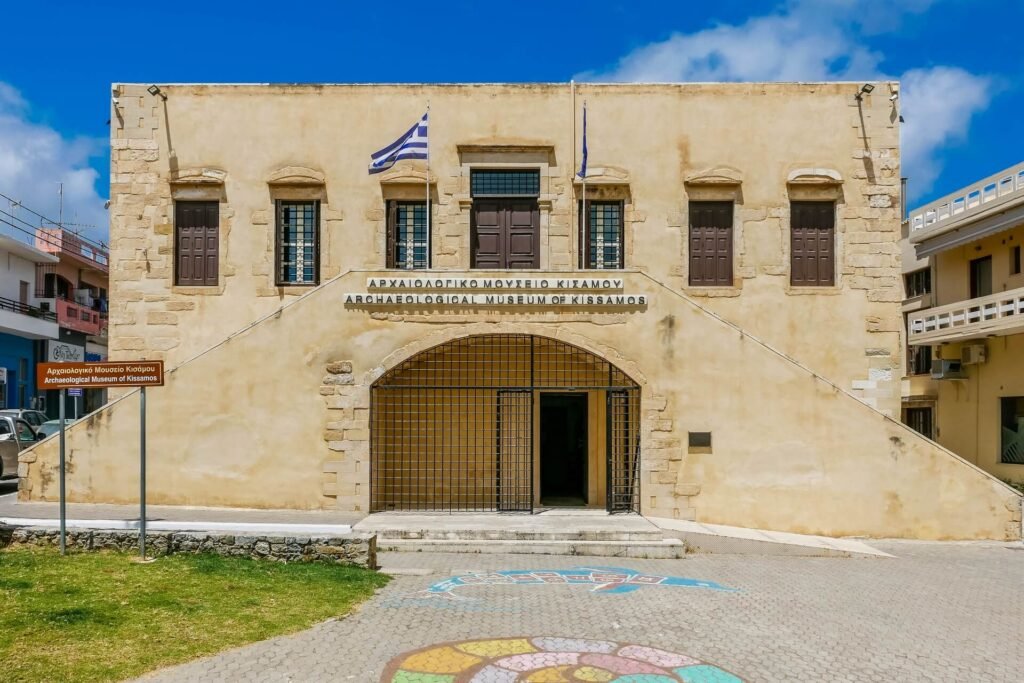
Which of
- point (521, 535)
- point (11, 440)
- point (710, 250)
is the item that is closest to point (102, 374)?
point (521, 535)

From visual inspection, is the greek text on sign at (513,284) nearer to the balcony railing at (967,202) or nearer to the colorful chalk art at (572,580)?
the colorful chalk art at (572,580)

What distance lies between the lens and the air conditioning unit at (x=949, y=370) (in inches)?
883

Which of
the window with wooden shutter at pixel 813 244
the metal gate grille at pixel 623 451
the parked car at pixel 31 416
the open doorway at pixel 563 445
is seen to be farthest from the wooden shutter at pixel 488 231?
the parked car at pixel 31 416

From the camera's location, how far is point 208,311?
17578 millimetres

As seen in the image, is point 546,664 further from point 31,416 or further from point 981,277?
point 31,416

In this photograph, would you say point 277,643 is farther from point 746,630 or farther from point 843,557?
point 843,557

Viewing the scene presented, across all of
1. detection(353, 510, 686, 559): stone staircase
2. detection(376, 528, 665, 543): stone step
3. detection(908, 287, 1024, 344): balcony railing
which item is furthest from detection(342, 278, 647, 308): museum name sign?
detection(908, 287, 1024, 344): balcony railing

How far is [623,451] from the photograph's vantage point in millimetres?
15531

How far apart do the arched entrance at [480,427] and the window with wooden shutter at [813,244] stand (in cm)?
486

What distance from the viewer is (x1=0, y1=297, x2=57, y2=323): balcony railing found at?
30250mm

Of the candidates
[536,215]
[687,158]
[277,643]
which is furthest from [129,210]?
[277,643]

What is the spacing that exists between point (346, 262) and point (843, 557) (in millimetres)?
10500

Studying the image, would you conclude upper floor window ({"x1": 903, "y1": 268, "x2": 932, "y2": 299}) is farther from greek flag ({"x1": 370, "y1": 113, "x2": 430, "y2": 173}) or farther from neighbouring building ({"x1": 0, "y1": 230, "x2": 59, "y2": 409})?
neighbouring building ({"x1": 0, "y1": 230, "x2": 59, "y2": 409})

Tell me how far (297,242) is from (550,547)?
8687mm
